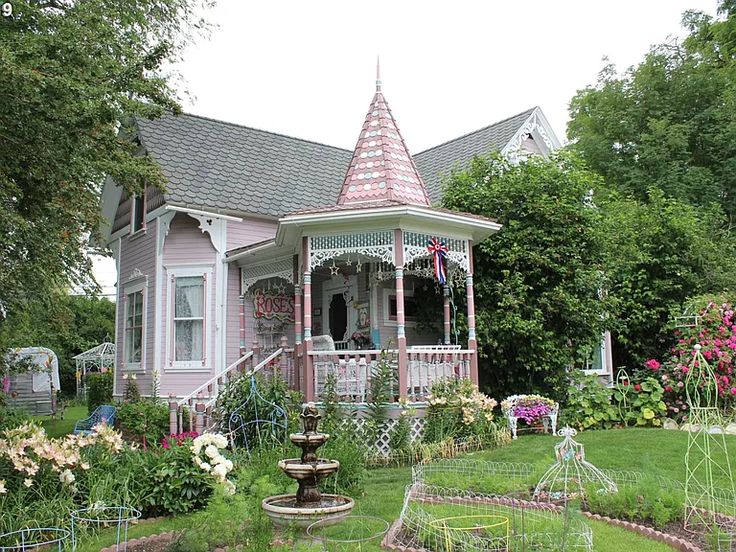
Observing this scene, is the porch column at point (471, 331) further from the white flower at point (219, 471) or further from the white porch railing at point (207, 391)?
the white flower at point (219, 471)

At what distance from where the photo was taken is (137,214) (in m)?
14.3

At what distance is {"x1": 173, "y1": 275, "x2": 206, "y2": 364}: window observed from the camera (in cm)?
1259

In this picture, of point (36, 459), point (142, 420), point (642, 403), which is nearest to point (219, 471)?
point (36, 459)

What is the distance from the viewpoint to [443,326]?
12.4m

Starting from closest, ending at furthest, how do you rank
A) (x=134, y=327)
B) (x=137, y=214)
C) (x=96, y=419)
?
(x=96, y=419) → (x=134, y=327) → (x=137, y=214)

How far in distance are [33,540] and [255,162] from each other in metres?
10.9

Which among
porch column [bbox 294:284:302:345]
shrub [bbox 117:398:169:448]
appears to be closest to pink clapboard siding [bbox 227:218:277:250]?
porch column [bbox 294:284:302:345]

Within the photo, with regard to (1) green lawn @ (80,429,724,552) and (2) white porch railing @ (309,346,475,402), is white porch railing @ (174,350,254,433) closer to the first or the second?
(2) white porch railing @ (309,346,475,402)

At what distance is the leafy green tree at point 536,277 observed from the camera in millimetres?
11508

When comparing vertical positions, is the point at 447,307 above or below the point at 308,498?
above

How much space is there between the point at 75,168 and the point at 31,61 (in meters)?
1.27

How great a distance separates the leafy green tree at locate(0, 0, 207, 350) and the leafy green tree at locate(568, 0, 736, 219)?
16.4 metres

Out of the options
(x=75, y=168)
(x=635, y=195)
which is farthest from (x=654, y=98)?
(x=75, y=168)

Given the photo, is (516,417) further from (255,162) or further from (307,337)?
(255,162)
